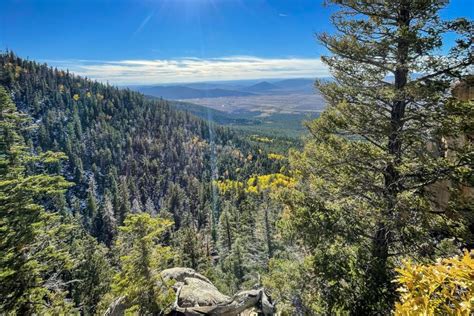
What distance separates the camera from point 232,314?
10.8 m

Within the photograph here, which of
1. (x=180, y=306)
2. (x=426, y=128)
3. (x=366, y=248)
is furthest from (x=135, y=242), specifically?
(x=426, y=128)

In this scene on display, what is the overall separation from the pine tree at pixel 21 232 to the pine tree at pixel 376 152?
9.20 m

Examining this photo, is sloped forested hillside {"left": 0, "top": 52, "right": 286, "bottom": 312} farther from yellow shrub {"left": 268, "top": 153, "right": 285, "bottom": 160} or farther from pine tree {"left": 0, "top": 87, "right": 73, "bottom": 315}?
pine tree {"left": 0, "top": 87, "right": 73, "bottom": 315}

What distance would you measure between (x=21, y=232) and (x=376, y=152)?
38.7 feet

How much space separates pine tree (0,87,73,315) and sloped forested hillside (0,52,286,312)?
134 feet

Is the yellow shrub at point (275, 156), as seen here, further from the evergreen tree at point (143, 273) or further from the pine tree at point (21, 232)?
the pine tree at point (21, 232)

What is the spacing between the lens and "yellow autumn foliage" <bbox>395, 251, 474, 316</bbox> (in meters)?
2.39

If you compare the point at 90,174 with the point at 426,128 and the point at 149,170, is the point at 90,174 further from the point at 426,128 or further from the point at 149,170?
the point at 426,128

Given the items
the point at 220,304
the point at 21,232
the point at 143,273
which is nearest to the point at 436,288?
the point at 220,304

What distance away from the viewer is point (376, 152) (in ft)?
23.0

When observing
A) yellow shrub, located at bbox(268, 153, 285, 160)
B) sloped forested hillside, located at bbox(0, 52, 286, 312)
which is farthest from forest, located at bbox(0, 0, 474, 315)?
yellow shrub, located at bbox(268, 153, 285, 160)

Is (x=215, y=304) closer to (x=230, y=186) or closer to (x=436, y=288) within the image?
(x=436, y=288)

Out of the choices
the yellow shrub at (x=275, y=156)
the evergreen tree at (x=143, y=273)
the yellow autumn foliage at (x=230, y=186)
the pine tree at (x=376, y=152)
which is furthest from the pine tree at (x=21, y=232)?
the yellow shrub at (x=275, y=156)

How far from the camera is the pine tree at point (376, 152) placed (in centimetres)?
608
